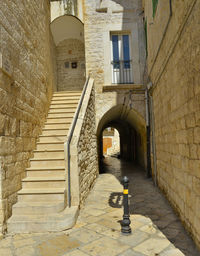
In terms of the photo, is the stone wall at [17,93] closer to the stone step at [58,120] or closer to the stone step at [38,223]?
the stone step at [38,223]

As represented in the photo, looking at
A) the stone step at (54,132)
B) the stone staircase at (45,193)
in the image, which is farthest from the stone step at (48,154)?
the stone step at (54,132)

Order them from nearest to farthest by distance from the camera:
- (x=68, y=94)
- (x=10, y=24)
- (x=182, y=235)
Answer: (x=182, y=235) → (x=10, y=24) → (x=68, y=94)

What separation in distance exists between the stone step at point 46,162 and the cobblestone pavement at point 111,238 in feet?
4.20

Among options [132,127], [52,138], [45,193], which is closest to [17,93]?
[52,138]

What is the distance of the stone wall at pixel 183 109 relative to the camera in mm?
3176

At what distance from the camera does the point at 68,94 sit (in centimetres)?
855

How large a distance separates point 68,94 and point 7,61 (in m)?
4.44

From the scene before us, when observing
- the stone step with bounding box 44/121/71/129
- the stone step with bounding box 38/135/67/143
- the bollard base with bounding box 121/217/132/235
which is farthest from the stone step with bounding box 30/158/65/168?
the bollard base with bounding box 121/217/132/235

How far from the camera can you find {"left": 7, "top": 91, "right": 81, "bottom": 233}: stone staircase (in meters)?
3.93

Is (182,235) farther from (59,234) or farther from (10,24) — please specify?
(10,24)

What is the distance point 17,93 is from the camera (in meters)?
4.62

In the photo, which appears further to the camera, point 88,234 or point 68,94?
point 68,94

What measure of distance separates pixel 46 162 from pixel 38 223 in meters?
1.75

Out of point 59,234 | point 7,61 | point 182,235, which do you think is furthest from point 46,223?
point 7,61
